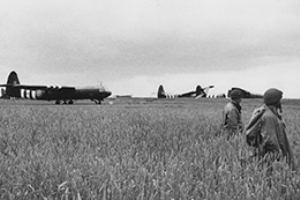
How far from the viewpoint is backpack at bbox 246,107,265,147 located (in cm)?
552

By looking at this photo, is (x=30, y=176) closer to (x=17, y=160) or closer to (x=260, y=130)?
(x=17, y=160)

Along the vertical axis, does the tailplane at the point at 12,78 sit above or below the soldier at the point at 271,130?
above

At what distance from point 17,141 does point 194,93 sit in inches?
3652

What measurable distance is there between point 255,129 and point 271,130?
277 mm

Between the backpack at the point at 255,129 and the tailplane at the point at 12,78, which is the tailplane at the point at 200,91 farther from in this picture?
the backpack at the point at 255,129

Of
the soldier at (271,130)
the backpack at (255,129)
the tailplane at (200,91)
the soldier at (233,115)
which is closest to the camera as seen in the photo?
the soldier at (271,130)

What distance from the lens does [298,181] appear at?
4.05m

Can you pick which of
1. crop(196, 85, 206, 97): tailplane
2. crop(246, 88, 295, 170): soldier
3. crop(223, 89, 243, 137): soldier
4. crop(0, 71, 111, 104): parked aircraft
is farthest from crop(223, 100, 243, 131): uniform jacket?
crop(196, 85, 206, 97): tailplane

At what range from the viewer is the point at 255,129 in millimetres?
5570

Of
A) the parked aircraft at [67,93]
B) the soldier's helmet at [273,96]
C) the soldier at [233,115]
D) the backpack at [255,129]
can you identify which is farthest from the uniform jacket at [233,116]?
the parked aircraft at [67,93]

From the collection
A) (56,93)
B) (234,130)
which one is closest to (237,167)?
(234,130)

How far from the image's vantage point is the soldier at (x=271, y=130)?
5.38 meters

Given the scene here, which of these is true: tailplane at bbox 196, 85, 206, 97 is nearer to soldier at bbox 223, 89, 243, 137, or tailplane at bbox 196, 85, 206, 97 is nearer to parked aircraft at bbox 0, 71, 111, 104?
parked aircraft at bbox 0, 71, 111, 104

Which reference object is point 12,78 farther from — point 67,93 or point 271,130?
point 271,130
